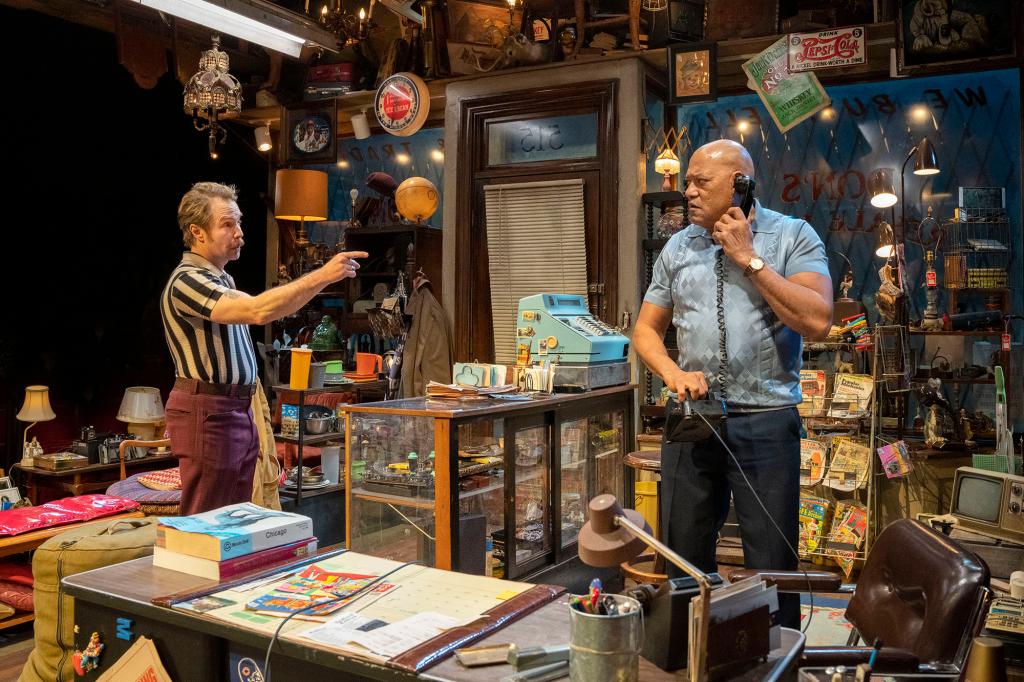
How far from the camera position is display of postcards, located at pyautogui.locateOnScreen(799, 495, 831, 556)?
5.36 metres

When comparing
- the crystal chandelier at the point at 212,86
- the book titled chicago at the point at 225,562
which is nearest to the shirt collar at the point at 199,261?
the book titled chicago at the point at 225,562

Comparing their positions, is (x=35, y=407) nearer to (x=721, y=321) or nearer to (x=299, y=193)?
(x=299, y=193)

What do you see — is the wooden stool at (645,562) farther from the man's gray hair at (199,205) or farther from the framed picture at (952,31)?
the framed picture at (952,31)

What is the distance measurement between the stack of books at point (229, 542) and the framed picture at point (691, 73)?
4622mm

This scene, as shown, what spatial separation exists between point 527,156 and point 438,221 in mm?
1482

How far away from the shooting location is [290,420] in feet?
18.1

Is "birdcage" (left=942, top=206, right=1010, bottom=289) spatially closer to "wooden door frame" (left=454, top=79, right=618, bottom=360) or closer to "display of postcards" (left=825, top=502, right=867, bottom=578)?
"display of postcards" (left=825, top=502, right=867, bottom=578)

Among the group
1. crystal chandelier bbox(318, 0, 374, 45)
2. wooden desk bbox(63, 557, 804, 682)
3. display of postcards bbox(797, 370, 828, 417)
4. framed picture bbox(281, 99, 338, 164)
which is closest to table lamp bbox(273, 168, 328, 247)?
framed picture bbox(281, 99, 338, 164)

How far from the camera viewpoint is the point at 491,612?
5.78 feet

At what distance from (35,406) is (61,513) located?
6.91 feet

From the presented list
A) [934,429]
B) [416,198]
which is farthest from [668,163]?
[934,429]

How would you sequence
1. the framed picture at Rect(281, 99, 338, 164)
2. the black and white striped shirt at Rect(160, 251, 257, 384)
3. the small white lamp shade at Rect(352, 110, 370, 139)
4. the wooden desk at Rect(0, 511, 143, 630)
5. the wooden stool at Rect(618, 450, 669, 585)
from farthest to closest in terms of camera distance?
the small white lamp shade at Rect(352, 110, 370, 139), the framed picture at Rect(281, 99, 338, 164), the wooden stool at Rect(618, 450, 669, 585), the wooden desk at Rect(0, 511, 143, 630), the black and white striped shirt at Rect(160, 251, 257, 384)

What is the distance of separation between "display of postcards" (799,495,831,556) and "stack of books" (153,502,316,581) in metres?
3.95

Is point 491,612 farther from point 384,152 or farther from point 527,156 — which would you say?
point 384,152
